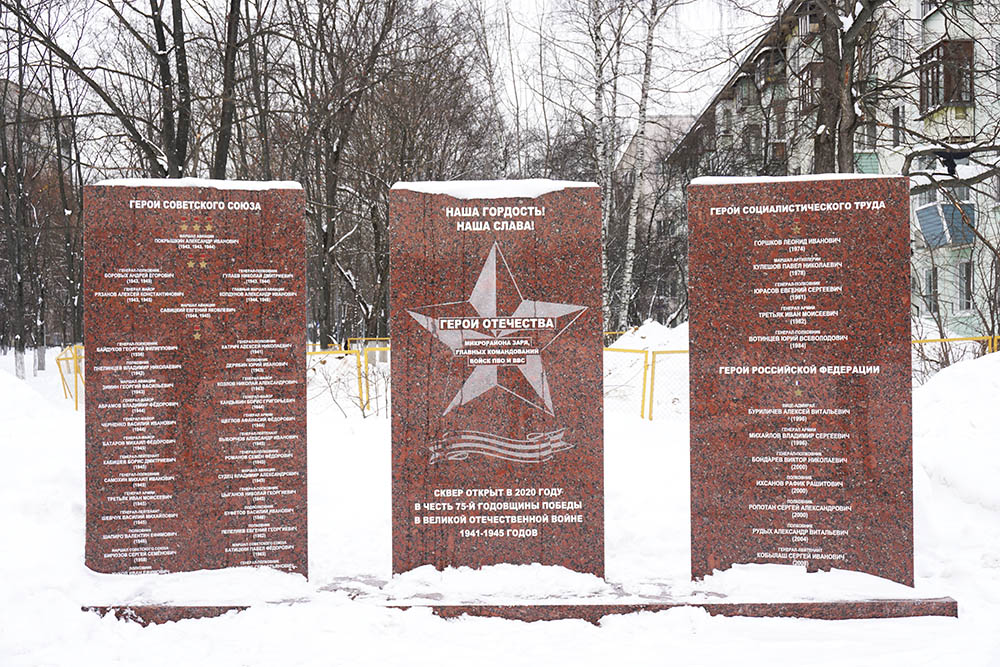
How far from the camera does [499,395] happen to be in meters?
4.70

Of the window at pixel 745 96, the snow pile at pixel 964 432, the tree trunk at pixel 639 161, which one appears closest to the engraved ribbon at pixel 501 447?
the snow pile at pixel 964 432

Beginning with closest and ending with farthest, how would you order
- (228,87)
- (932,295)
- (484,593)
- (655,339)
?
(484,593) → (228,87) → (932,295) → (655,339)

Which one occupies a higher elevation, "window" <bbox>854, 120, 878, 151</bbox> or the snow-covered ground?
"window" <bbox>854, 120, 878, 151</bbox>

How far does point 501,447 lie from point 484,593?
0.86m

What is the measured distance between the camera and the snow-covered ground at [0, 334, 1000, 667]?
389 centimetres

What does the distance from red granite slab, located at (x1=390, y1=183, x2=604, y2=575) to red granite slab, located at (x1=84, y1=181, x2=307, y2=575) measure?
725mm

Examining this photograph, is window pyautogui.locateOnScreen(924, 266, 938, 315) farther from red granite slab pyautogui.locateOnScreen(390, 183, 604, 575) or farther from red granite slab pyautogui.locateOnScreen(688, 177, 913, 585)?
red granite slab pyautogui.locateOnScreen(390, 183, 604, 575)

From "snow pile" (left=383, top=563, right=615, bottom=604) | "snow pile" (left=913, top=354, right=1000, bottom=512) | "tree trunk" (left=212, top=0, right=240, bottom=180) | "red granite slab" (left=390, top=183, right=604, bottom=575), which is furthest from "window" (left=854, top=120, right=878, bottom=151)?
"tree trunk" (left=212, top=0, right=240, bottom=180)

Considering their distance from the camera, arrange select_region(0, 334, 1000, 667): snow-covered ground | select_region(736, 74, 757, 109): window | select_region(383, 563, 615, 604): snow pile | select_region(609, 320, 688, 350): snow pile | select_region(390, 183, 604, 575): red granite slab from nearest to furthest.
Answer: select_region(0, 334, 1000, 667): snow-covered ground, select_region(383, 563, 615, 604): snow pile, select_region(390, 183, 604, 575): red granite slab, select_region(736, 74, 757, 109): window, select_region(609, 320, 688, 350): snow pile

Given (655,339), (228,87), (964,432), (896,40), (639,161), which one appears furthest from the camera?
(639,161)

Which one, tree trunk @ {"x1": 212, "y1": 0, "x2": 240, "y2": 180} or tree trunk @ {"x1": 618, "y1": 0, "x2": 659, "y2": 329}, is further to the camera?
tree trunk @ {"x1": 618, "y1": 0, "x2": 659, "y2": 329}

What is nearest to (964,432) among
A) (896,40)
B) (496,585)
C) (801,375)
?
(801,375)

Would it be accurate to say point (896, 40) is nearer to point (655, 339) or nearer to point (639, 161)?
point (655, 339)

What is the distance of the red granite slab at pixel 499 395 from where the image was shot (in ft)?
15.4
